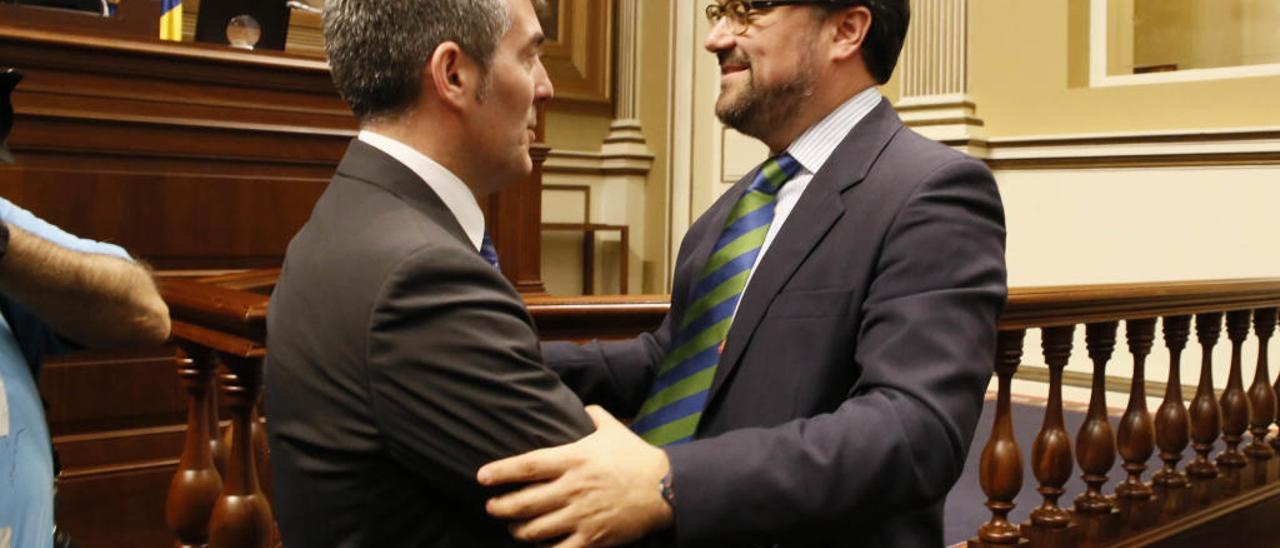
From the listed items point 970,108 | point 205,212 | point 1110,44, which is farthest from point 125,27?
point 1110,44

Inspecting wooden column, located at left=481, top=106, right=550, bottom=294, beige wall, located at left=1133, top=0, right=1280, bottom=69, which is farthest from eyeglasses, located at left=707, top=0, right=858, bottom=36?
beige wall, located at left=1133, top=0, right=1280, bottom=69

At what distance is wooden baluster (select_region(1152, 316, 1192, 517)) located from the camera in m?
3.14

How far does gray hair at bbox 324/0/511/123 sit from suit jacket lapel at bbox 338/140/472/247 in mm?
44

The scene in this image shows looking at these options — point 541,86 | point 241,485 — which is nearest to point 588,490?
point 541,86

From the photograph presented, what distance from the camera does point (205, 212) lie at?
3307 mm

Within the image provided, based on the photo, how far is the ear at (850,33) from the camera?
1.57 metres

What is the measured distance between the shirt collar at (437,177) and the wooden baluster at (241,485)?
565mm

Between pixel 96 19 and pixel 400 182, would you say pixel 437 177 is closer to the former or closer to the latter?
pixel 400 182

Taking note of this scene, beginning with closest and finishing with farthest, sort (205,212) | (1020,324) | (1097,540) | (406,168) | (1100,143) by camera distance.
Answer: (406,168) → (1020,324) → (1097,540) → (205,212) → (1100,143)

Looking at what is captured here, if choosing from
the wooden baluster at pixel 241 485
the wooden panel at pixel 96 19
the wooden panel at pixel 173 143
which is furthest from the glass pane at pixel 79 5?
the wooden baluster at pixel 241 485

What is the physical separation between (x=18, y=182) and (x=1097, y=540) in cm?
260

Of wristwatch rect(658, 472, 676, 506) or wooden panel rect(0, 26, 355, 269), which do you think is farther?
wooden panel rect(0, 26, 355, 269)

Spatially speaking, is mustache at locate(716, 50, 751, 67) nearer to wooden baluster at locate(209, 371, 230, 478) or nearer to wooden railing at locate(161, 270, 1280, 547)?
wooden railing at locate(161, 270, 1280, 547)

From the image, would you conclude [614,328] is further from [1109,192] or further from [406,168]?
[1109,192]
